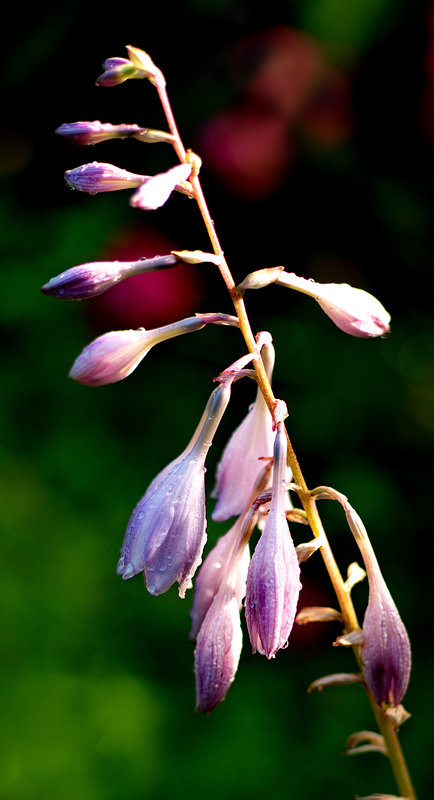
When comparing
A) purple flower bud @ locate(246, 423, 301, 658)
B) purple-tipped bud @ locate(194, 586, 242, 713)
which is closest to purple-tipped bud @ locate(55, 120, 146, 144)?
purple flower bud @ locate(246, 423, 301, 658)

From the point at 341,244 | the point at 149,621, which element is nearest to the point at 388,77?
the point at 341,244

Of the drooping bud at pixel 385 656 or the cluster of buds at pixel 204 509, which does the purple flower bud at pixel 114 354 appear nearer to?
the cluster of buds at pixel 204 509

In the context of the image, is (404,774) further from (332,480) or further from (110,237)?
(110,237)

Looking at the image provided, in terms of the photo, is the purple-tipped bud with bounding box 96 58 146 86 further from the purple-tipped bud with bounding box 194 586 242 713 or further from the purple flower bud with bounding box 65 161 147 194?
the purple-tipped bud with bounding box 194 586 242 713

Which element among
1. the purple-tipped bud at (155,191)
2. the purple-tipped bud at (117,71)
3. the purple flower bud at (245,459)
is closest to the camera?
the purple-tipped bud at (155,191)

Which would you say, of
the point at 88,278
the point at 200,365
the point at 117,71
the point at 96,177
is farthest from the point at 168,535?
the point at 200,365

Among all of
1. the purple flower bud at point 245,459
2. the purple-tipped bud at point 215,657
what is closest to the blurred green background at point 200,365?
the purple flower bud at point 245,459

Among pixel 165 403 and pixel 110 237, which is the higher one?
pixel 110 237
